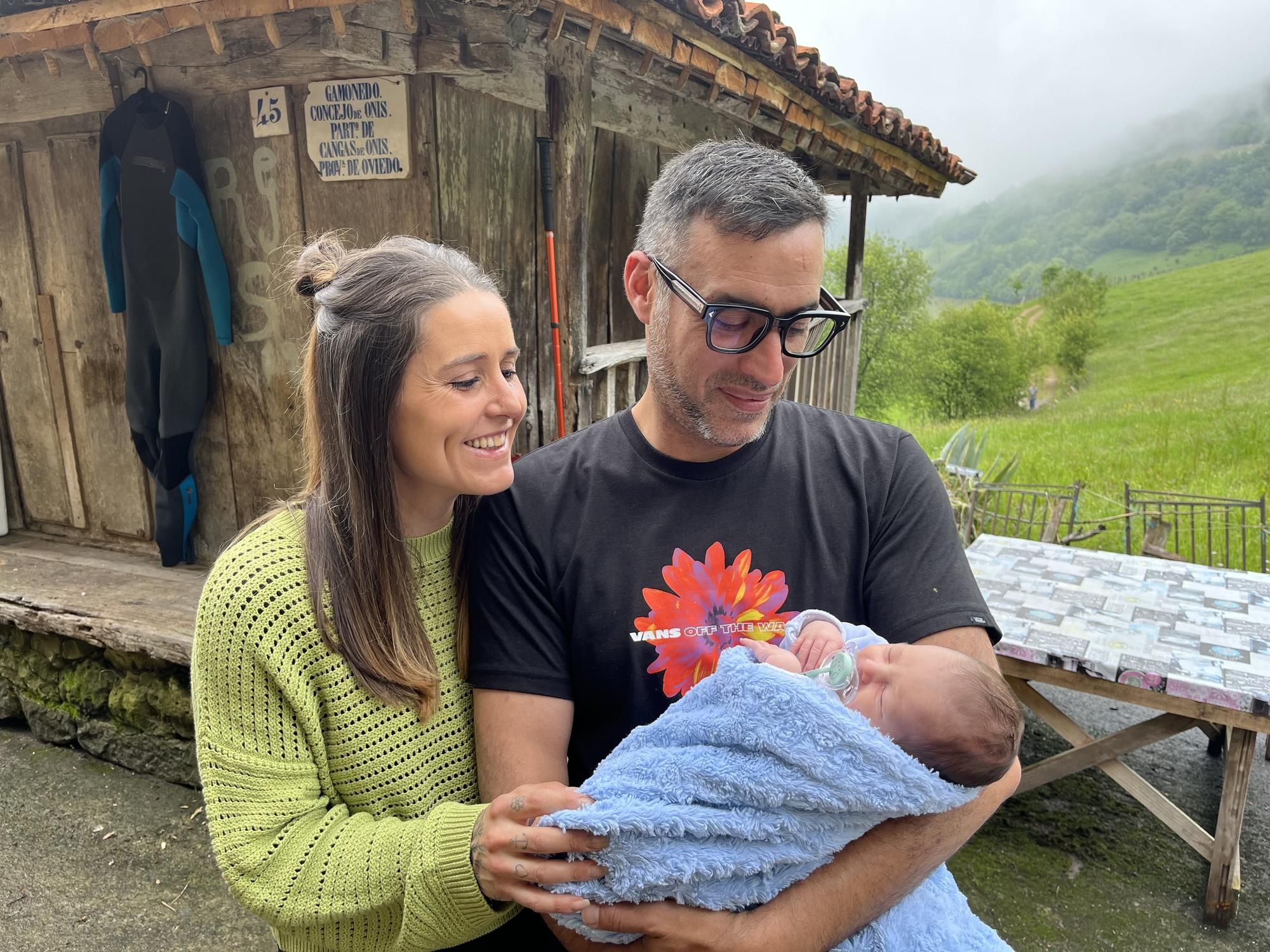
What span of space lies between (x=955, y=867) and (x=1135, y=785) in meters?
0.92

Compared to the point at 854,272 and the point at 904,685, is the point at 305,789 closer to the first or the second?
the point at 904,685

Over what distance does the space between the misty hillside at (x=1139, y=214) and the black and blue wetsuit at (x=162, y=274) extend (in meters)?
76.6

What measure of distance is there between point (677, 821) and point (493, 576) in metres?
0.61

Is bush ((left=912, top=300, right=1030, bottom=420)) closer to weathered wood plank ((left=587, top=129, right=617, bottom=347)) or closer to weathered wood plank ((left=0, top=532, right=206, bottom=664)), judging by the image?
weathered wood plank ((left=587, top=129, right=617, bottom=347))

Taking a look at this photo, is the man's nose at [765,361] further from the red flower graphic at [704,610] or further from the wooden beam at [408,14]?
the wooden beam at [408,14]

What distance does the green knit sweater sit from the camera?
1.33 meters

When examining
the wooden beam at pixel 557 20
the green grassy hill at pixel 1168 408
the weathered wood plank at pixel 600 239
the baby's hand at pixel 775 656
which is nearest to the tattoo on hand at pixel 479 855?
the baby's hand at pixel 775 656

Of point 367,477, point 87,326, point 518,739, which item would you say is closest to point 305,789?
point 518,739

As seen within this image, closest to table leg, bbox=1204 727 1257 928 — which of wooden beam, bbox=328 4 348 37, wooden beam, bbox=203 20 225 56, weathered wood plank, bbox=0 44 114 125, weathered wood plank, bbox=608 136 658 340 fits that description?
weathered wood plank, bbox=608 136 658 340

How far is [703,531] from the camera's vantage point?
1.59 metres

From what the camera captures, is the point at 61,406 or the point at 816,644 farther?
the point at 61,406

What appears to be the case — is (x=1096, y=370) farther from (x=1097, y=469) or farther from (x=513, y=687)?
(x=513, y=687)

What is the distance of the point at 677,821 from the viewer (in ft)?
3.96

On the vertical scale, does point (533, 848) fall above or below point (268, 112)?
below
